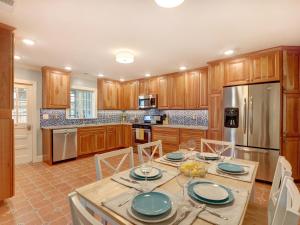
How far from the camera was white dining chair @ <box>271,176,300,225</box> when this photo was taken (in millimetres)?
665

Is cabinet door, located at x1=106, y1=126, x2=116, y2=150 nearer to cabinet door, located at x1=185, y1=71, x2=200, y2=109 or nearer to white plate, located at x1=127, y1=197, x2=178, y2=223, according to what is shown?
cabinet door, located at x1=185, y1=71, x2=200, y2=109

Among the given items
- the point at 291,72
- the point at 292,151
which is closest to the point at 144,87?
the point at 291,72

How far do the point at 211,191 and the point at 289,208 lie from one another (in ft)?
1.49

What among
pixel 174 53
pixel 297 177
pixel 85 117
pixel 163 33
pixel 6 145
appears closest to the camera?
pixel 6 145

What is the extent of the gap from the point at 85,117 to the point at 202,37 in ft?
13.8

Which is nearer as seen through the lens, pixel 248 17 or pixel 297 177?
pixel 248 17

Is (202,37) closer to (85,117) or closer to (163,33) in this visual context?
(163,33)

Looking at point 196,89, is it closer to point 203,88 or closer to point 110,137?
point 203,88

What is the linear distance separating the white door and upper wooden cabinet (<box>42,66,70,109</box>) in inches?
15.2

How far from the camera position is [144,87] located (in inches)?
211

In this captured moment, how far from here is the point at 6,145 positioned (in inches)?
85.8

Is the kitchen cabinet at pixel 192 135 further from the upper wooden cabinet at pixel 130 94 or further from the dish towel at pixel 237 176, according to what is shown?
the dish towel at pixel 237 176

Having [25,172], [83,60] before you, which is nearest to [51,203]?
[25,172]

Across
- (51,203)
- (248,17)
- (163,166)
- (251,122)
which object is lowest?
(51,203)
